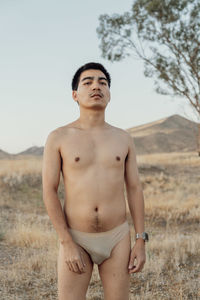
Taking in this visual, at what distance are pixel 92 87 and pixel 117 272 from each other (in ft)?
4.04

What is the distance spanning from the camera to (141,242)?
2.29 metres

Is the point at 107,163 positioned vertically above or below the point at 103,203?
above

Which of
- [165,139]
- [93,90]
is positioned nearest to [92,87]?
[93,90]

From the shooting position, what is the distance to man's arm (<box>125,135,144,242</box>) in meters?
2.35

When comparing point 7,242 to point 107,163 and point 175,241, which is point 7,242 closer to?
point 175,241

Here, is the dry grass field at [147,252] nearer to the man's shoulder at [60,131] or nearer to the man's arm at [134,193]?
the man's arm at [134,193]

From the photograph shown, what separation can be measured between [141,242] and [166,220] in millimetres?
7282

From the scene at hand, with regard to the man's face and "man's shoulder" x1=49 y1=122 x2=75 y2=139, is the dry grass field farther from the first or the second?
the man's face

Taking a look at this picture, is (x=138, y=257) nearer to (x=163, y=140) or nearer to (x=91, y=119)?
(x=91, y=119)

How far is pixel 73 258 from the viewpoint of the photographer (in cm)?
208

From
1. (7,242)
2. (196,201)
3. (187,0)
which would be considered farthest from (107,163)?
(187,0)

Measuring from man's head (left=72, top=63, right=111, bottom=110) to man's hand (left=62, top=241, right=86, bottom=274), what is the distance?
924 millimetres

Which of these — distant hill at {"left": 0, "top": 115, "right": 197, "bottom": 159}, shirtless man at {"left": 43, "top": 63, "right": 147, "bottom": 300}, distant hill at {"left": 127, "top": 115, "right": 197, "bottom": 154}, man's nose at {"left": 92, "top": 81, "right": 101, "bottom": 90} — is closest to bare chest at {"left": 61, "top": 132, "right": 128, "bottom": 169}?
shirtless man at {"left": 43, "top": 63, "right": 147, "bottom": 300}

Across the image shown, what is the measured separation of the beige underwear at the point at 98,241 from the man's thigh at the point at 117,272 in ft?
0.13
